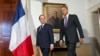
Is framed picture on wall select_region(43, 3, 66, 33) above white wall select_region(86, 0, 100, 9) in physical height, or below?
below

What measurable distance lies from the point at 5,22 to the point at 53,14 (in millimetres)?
1735

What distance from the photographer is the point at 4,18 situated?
6.34 m

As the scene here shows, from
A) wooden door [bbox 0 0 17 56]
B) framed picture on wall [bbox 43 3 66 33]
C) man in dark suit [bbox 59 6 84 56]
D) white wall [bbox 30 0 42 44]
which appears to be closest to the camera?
man in dark suit [bbox 59 6 84 56]

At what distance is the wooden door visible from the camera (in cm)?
619

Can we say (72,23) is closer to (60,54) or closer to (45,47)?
(45,47)

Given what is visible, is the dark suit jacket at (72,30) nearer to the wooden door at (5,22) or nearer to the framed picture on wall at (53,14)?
the framed picture on wall at (53,14)

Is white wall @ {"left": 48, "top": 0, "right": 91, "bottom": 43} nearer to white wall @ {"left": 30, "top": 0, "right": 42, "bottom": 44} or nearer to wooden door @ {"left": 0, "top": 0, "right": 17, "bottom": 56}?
white wall @ {"left": 30, "top": 0, "right": 42, "bottom": 44}

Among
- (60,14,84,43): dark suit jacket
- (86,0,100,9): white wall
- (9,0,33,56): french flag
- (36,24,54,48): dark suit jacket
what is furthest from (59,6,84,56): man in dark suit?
(86,0,100,9): white wall

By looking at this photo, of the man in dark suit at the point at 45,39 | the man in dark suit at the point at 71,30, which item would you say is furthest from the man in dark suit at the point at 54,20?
the man in dark suit at the point at 71,30

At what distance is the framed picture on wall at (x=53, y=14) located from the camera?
671cm

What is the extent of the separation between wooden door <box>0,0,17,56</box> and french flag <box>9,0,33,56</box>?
→ 1.71 metres

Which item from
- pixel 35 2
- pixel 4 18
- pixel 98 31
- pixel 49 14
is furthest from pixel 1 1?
pixel 98 31

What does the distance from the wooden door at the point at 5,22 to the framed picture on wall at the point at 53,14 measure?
45.9 inches

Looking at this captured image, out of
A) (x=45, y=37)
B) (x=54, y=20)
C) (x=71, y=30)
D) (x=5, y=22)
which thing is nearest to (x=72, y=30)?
(x=71, y=30)
